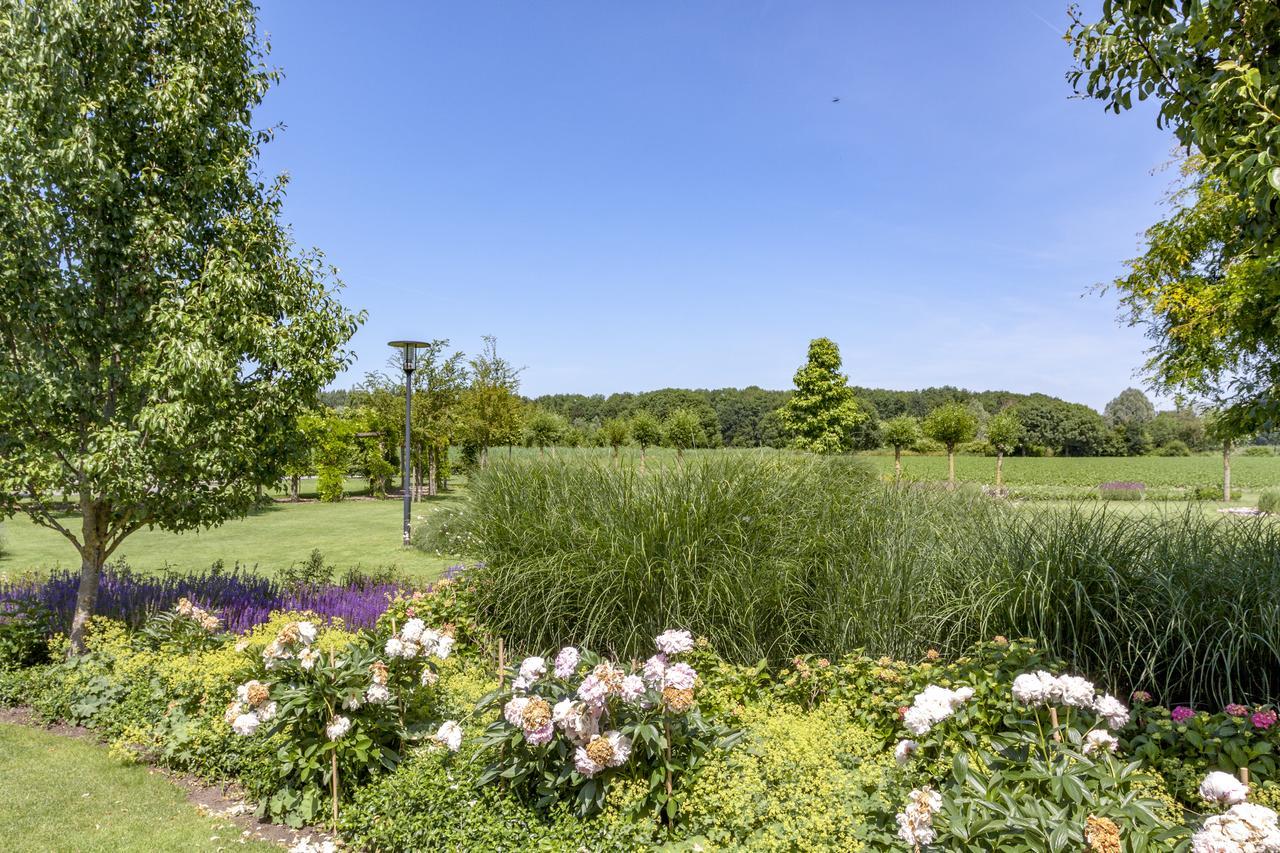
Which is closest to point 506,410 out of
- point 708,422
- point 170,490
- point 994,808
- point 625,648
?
point 170,490

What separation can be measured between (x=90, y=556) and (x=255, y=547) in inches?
239

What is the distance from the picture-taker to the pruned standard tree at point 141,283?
432 centimetres

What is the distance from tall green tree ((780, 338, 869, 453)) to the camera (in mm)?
25562

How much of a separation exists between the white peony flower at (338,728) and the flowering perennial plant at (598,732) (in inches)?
24.5

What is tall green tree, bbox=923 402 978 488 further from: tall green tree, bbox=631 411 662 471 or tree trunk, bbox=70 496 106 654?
tree trunk, bbox=70 496 106 654

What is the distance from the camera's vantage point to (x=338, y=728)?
9.08ft

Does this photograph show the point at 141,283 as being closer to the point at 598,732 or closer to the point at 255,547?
the point at 598,732

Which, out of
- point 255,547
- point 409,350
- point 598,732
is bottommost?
point 255,547

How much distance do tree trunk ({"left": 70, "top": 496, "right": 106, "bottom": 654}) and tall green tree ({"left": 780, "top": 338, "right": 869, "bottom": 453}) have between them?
22595 millimetres

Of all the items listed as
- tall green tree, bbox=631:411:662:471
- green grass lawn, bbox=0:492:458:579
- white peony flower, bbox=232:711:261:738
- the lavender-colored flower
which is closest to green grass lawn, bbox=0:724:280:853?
white peony flower, bbox=232:711:261:738

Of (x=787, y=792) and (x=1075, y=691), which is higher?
(x=1075, y=691)

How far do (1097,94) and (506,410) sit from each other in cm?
1792

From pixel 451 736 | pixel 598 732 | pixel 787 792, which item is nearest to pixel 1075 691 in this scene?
pixel 787 792

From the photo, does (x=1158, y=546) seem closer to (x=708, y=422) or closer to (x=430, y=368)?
(x=430, y=368)
